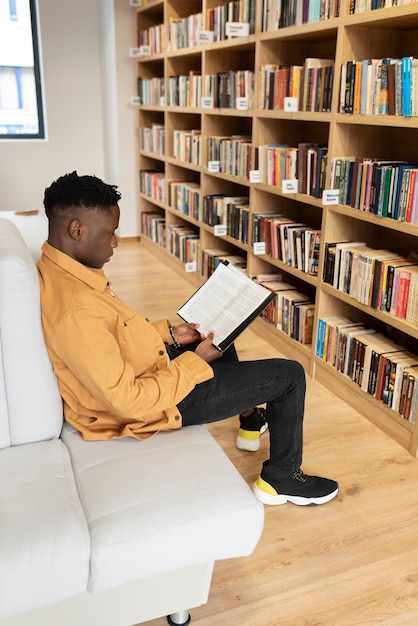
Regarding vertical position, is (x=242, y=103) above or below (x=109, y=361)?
above

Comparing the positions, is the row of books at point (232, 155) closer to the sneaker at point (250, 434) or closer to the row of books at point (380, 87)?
the row of books at point (380, 87)

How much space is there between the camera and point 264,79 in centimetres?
318

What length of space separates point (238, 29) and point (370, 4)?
1.09 m

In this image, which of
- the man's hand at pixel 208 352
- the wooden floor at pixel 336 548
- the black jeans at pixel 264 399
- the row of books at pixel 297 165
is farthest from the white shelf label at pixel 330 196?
the man's hand at pixel 208 352

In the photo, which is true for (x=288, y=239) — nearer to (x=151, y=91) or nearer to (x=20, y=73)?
(x=151, y=91)

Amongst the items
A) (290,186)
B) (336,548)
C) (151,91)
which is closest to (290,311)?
(290,186)

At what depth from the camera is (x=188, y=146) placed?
4.46 meters

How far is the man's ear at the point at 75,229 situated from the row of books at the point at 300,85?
1.60 metres

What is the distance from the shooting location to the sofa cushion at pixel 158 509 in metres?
1.23

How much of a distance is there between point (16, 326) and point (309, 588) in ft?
3.60

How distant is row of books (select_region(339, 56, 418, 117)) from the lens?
7.03 feet

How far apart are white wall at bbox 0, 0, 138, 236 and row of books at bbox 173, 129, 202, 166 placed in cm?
101

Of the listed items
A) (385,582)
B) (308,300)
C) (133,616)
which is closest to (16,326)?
(133,616)

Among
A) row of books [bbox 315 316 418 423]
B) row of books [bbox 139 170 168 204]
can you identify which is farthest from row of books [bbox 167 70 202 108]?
row of books [bbox 315 316 418 423]
